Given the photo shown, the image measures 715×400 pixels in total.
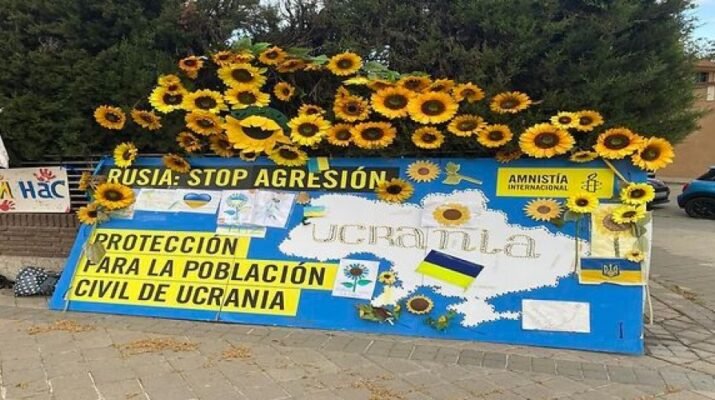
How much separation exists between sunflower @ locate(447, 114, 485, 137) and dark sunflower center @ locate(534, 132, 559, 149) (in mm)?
463

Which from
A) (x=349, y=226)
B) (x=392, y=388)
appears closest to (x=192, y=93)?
(x=349, y=226)

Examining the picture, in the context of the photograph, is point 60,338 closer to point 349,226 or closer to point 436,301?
point 349,226

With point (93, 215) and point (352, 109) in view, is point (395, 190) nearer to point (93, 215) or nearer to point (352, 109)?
point (352, 109)

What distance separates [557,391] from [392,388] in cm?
100

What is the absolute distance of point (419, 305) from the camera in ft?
15.6

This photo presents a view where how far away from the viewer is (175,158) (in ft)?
18.2

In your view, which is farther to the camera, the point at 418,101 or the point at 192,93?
the point at 192,93

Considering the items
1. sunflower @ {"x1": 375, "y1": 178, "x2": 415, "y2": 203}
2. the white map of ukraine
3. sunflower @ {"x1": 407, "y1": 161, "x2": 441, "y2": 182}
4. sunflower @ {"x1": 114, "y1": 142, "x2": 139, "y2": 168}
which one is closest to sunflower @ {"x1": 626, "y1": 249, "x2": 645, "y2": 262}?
the white map of ukraine

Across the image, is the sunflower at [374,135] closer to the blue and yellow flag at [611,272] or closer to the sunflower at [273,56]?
the sunflower at [273,56]

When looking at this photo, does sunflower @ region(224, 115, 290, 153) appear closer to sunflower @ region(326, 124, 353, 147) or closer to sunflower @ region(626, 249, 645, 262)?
sunflower @ region(326, 124, 353, 147)

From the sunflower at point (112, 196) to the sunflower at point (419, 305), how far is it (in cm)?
270

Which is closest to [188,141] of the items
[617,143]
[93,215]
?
[93,215]

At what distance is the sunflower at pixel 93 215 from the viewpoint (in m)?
A: 5.54

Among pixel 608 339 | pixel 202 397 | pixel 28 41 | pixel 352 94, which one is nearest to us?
pixel 202 397
